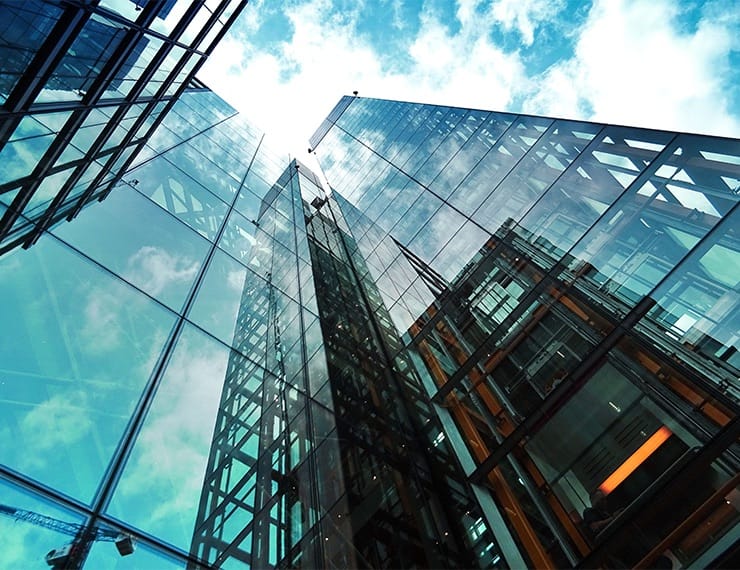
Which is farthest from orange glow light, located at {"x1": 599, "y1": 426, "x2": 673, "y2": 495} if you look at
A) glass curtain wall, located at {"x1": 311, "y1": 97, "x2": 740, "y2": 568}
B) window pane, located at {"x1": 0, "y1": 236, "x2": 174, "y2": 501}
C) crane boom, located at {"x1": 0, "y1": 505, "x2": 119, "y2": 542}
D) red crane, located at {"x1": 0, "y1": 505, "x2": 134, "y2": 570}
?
window pane, located at {"x1": 0, "y1": 236, "x2": 174, "y2": 501}

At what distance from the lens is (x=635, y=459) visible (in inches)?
217

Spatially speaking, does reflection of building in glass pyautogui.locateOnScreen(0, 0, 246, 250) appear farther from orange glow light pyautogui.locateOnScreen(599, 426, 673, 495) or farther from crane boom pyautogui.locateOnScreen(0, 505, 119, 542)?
orange glow light pyautogui.locateOnScreen(599, 426, 673, 495)

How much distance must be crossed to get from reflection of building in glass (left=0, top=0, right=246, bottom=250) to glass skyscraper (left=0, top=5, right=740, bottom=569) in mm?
56

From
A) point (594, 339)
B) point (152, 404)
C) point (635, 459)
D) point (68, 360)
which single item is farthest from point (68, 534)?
point (594, 339)

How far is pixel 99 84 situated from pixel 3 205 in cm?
354

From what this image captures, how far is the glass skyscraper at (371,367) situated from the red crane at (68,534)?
21 millimetres

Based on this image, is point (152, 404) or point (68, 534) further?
point (152, 404)

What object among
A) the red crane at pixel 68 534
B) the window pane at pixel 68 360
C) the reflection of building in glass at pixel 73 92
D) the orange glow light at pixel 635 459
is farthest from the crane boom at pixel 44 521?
the orange glow light at pixel 635 459

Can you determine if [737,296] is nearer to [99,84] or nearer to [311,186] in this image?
[99,84]

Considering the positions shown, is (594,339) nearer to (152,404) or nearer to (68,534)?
(152,404)

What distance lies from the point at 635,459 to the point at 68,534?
233 inches

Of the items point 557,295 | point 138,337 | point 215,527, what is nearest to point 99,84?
point 138,337

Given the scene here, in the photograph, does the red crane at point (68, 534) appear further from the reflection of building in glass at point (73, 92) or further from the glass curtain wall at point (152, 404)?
the reflection of building in glass at point (73, 92)

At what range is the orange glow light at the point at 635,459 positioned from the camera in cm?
537
